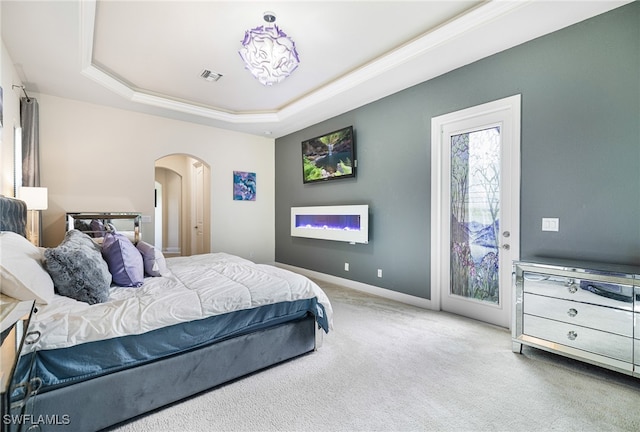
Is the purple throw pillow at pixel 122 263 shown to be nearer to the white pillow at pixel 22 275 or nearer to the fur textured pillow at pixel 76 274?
the fur textured pillow at pixel 76 274

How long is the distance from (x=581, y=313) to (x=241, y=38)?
150 inches

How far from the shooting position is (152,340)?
1.65 m

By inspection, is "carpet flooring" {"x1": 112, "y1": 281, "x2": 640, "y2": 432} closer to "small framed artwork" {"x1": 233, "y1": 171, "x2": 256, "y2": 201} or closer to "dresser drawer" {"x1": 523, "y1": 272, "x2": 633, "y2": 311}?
"dresser drawer" {"x1": 523, "y1": 272, "x2": 633, "y2": 311}

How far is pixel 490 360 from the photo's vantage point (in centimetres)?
230

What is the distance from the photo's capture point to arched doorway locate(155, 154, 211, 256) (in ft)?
20.1

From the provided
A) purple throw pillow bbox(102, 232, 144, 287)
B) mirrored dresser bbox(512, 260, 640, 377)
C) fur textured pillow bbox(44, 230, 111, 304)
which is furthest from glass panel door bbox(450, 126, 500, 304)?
fur textured pillow bbox(44, 230, 111, 304)

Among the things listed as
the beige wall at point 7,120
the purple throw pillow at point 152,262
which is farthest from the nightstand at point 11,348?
the beige wall at point 7,120

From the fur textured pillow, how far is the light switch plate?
353 cm

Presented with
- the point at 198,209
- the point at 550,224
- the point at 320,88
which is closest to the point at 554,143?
the point at 550,224

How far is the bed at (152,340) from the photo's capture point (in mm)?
1403

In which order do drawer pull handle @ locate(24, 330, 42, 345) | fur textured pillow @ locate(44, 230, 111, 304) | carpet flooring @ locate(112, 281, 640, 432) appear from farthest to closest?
1. fur textured pillow @ locate(44, 230, 111, 304)
2. carpet flooring @ locate(112, 281, 640, 432)
3. drawer pull handle @ locate(24, 330, 42, 345)

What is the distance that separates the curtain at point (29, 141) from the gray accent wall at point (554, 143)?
439cm

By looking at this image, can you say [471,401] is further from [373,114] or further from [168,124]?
[168,124]

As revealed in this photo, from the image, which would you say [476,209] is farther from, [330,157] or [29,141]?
[29,141]
